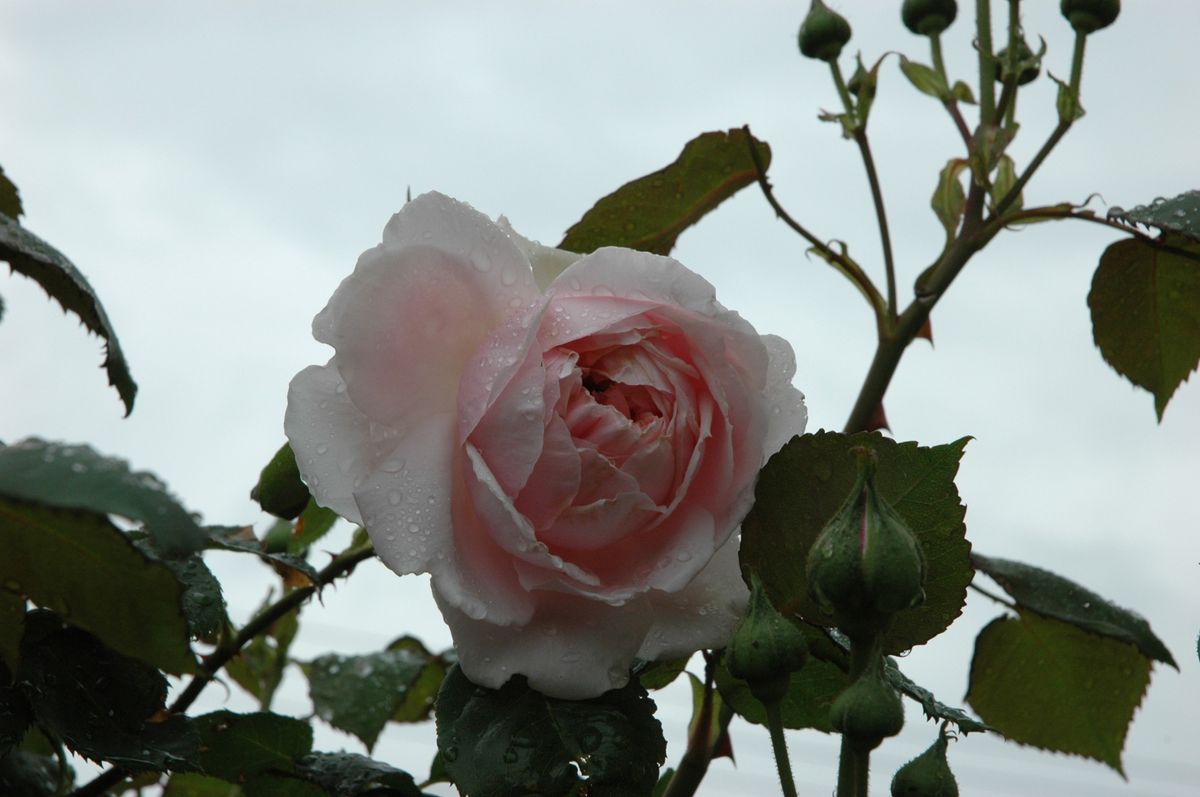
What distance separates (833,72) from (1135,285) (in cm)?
26

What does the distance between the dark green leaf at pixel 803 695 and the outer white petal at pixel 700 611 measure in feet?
0.33

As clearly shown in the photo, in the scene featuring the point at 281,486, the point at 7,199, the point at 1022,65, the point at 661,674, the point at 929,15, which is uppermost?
the point at 929,15

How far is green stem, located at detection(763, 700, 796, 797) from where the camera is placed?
0.46 m

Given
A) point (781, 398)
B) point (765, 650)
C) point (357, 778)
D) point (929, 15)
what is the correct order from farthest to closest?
1. point (929, 15)
2. point (357, 778)
3. point (781, 398)
4. point (765, 650)

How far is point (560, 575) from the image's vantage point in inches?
19.3

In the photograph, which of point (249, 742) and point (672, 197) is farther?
point (672, 197)

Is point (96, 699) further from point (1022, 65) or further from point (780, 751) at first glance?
point (1022, 65)

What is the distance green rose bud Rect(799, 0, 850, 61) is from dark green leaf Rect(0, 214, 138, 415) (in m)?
0.54

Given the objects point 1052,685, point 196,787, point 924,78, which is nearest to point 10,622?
point 196,787

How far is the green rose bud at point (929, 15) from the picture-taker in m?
0.93

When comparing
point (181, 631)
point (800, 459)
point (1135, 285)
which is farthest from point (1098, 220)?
point (181, 631)

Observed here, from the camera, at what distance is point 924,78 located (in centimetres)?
94

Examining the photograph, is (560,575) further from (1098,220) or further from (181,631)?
(1098,220)

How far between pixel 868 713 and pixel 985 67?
1.99ft
